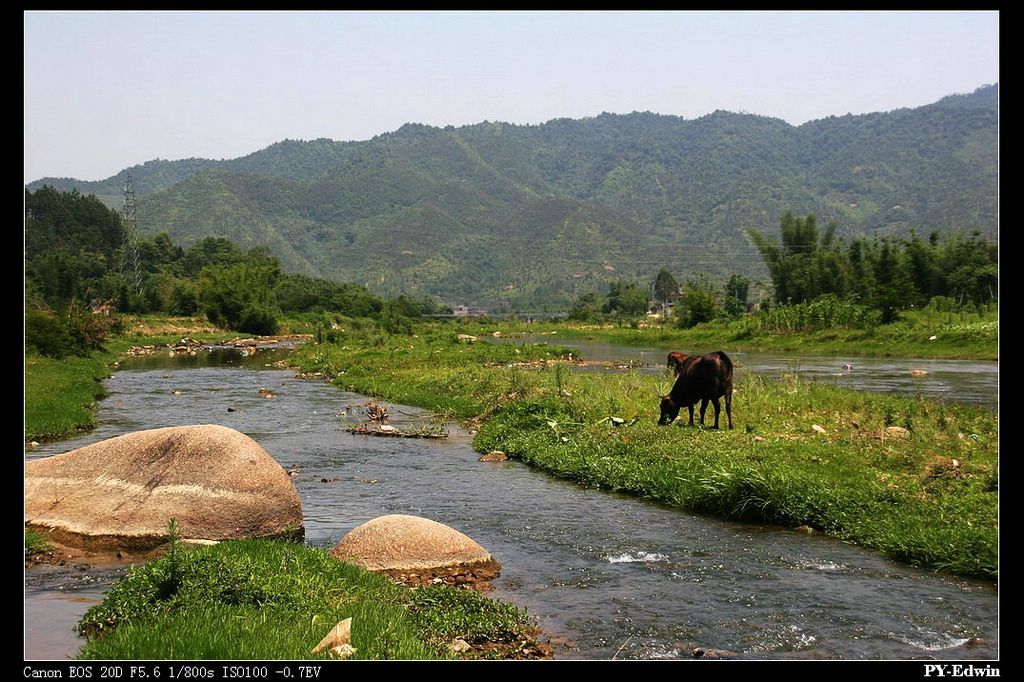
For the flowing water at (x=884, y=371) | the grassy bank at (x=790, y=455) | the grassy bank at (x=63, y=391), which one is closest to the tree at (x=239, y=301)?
the grassy bank at (x=63, y=391)

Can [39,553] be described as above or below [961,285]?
below

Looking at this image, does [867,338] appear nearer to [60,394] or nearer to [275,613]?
[60,394]

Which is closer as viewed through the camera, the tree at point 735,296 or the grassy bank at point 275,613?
the grassy bank at point 275,613

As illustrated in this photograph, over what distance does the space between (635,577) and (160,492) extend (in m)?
6.20

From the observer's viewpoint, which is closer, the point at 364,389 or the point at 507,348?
the point at 364,389

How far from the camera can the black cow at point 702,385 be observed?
1947cm

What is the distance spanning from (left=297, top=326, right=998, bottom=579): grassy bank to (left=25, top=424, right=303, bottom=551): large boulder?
664 cm

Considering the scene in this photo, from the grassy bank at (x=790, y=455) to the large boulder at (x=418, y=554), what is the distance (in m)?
4.71

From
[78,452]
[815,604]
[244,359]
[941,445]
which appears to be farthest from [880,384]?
[244,359]

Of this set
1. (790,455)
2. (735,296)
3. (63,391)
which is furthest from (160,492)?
(735,296)

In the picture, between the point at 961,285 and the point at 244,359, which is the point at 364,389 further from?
the point at 961,285

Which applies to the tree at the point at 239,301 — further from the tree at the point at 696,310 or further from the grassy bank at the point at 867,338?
the tree at the point at 696,310
